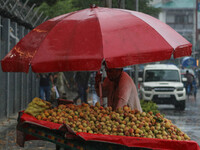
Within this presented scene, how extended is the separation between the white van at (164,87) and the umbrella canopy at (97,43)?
52.1 feet

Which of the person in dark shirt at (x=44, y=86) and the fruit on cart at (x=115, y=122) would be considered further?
the person in dark shirt at (x=44, y=86)

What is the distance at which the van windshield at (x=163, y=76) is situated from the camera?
23.4m

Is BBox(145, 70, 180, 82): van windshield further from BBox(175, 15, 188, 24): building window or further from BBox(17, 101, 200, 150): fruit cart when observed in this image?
BBox(175, 15, 188, 24): building window

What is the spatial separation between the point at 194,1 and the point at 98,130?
84.9 meters

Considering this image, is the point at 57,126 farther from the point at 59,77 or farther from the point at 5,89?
the point at 59,77

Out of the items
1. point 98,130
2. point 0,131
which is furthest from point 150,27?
point 0,131

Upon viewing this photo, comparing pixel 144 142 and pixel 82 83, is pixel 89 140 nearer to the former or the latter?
pixel 144 142

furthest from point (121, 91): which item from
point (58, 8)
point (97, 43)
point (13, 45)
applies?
point (58, 8)

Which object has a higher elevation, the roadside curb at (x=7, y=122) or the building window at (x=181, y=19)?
the building window at (x=181, y=19)

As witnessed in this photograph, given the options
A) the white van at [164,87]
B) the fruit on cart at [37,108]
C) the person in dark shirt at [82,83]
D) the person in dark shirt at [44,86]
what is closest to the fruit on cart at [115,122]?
the fruit on cart at [37,108]

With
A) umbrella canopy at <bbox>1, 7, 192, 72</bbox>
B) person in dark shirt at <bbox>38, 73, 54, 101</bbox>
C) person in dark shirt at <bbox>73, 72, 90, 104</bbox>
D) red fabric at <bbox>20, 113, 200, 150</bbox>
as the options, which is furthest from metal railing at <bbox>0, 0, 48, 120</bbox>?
red fabric at <bbox>20, 113, 200, 150</bbox>

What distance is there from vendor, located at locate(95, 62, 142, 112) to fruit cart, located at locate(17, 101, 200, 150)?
1.07 m

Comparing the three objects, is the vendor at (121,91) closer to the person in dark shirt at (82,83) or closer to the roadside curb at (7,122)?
the roadside curb at (7,122)

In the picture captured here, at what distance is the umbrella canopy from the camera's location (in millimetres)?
5871
